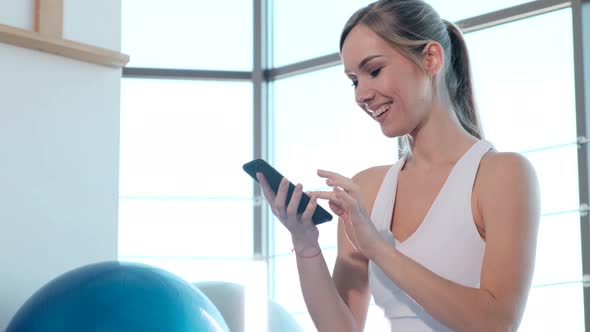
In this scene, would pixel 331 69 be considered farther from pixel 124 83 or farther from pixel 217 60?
pixel 124 83

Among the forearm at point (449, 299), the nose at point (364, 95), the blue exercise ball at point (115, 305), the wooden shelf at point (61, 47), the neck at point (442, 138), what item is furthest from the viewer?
the wooden shelf at point (61, 47)

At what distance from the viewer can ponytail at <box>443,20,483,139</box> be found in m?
1.71

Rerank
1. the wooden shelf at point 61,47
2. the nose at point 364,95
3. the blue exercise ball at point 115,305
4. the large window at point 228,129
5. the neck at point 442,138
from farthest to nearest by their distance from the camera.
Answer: the large window at point 228,129 → the wooden shelf at point 61,47 → the blue exercise ball at point 115,305 → the neck at point 442,138 → the nose at point 364,95

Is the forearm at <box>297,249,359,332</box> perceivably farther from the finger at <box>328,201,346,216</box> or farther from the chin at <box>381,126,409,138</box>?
the chin at <box>381,126,409,138</box>

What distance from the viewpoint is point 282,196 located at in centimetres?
159

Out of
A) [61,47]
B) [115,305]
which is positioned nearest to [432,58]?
[115,305]

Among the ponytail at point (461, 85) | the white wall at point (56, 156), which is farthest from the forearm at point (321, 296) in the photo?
the white wall at point (56, 156)

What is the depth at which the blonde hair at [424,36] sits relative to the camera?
1.58 m

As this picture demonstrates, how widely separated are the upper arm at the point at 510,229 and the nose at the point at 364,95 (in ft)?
0.76

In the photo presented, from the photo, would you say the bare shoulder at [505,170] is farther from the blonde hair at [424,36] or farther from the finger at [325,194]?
the finger at [325,194]

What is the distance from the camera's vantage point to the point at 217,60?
498 cm

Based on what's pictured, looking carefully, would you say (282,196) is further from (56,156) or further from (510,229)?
(56,156)

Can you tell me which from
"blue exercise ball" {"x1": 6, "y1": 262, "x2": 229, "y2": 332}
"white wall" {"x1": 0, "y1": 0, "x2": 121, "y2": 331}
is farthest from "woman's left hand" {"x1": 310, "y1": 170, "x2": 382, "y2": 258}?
"white wall" {"x1": 0, "y1": 0, "x2": 121, "y2": 331}

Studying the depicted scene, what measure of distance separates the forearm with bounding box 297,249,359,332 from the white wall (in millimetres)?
972
